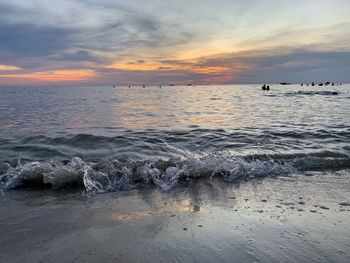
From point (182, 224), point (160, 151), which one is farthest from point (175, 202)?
point (160, 151)

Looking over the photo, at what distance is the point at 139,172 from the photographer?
7.95 meters

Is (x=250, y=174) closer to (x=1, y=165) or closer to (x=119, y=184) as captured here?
(x=119, y=184)

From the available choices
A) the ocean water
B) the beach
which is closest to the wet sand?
the beach

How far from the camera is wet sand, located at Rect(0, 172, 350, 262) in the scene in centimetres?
400

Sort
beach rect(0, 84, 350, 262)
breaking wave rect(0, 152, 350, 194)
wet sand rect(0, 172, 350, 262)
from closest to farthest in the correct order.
A: wet sand rect(0, 172, 350, 262) < beach rect(0, 84, 350, 262) < breaking wave rect(0, 152, 350, 194)

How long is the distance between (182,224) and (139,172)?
3181mm

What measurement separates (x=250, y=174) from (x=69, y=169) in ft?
14.0

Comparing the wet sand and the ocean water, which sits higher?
the wet sand

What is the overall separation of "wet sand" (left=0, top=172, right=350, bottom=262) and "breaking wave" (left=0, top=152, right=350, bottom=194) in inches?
19.1

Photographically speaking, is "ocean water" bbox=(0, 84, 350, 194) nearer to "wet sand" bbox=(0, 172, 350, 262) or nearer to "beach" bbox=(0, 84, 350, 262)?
"beach" bbox=(0, 84, 350, 262)

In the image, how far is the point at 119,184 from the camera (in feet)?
24.2

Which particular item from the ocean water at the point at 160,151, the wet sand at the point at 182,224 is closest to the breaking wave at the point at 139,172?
the ocean water at the point at 160,151

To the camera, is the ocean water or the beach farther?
the ocean water

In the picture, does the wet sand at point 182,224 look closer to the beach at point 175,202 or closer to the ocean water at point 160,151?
the beach at point 175,202
